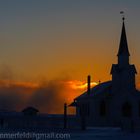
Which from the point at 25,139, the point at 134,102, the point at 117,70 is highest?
the point at 117,70

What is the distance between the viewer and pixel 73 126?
151 feet

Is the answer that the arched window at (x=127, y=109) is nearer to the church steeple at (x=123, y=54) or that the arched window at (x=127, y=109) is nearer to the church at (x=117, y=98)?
the church at (x=117, y=98)

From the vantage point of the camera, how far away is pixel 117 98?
55.5m

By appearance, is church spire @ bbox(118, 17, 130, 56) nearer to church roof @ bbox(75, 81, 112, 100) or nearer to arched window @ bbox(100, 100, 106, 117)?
church roof @ bbox(75, 81, 112, 100)

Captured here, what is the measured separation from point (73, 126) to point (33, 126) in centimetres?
417

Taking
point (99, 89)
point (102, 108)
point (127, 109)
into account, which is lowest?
point (127, 109)

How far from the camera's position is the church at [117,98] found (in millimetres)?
55125

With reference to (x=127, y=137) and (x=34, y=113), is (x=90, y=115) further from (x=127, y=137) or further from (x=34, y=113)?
(x=127, y=137)

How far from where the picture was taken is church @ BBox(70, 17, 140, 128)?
5512 centimetres

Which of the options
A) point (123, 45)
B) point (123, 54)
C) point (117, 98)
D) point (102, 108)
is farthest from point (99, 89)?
point (123, 45)

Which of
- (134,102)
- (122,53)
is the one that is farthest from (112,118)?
(122,53)

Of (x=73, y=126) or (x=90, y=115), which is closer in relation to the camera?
(x=73, y=126)

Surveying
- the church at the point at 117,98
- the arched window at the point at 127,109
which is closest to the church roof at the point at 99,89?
the church at the point at 117,98

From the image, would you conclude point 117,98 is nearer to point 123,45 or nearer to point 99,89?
point 99,89
